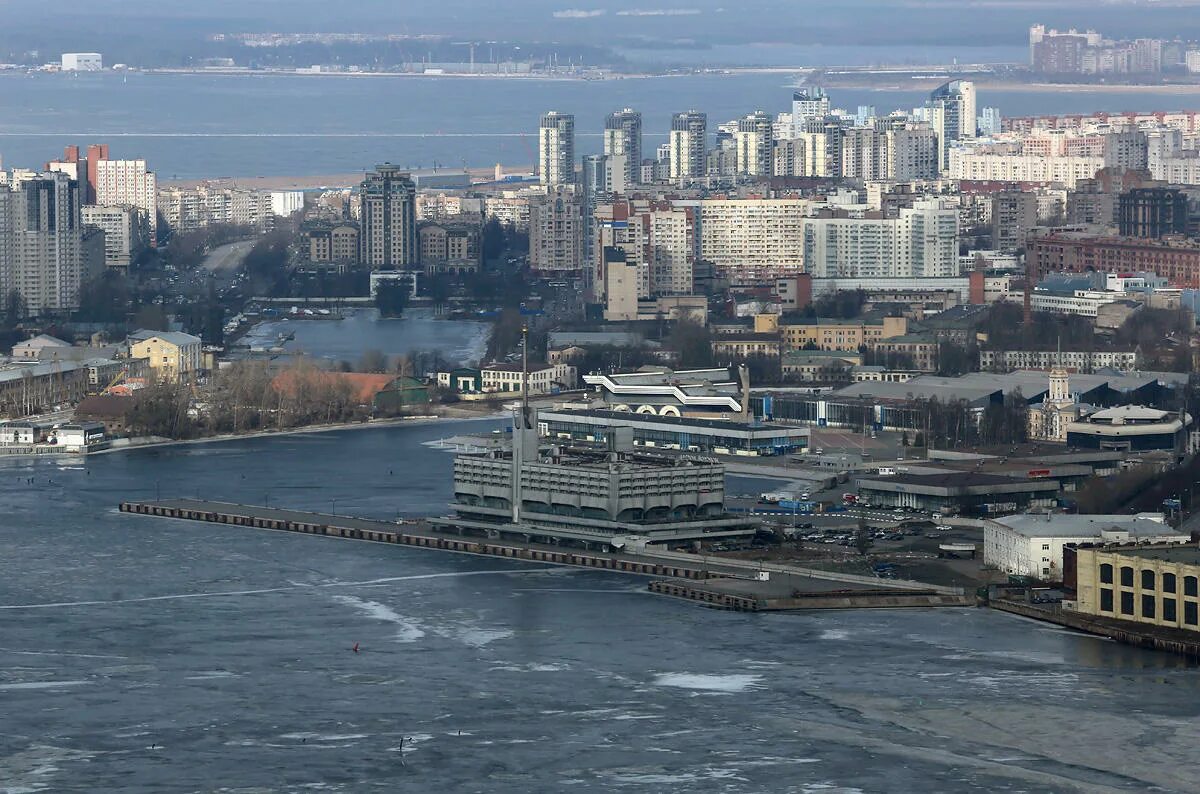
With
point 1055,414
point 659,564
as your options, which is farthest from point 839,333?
point 659,564

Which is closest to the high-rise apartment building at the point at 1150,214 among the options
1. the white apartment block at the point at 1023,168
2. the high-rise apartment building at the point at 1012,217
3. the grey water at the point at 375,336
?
the high-rise apartment building at the point at 1012,217

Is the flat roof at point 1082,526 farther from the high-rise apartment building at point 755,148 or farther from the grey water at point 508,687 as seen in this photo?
the high-rise apartment building at point 755,148

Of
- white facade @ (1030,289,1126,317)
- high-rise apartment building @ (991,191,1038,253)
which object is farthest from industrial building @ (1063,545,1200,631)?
high-rise apartment building @ (991,191,1038,253)

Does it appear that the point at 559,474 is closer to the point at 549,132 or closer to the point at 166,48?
the point at 549,132

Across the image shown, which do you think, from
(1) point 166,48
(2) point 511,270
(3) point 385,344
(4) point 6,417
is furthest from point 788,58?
(4) point 6,417

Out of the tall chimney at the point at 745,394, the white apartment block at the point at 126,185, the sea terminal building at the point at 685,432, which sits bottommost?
the sea terminal building at the point at 685,432

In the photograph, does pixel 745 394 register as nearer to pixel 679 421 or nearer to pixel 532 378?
pixel 679 421

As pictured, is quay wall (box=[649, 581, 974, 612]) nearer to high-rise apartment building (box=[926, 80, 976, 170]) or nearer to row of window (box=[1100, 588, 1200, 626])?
row of window (box=[1100, 588, 1200, 626])

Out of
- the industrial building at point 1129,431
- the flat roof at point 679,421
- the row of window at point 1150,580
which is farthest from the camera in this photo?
the flat roof at point 679,421
